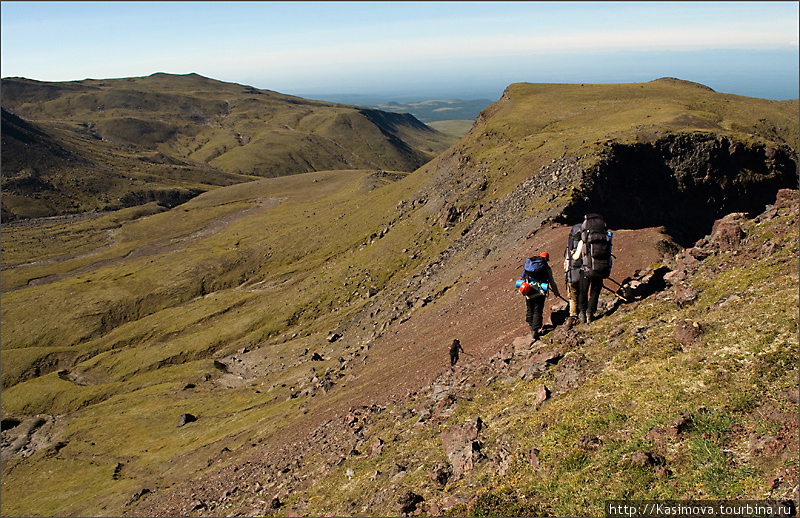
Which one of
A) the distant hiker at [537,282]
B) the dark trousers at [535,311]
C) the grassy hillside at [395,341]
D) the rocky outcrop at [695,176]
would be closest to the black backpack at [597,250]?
the distant hiker at [537,282]

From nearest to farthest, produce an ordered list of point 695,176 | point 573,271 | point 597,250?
point 597,250, point 573,271, point 695,176

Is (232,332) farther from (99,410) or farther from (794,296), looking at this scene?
(794,296)

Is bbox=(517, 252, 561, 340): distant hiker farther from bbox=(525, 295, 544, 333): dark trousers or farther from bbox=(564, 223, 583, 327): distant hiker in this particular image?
bbox=(564, 223, 583, 327): distant hiker

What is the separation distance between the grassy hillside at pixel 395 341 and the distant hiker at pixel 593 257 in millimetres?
1340

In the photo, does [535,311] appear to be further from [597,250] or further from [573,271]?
[597,250]

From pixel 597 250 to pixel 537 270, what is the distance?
→ 321 cm

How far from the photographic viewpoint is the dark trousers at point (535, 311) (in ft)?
75.4

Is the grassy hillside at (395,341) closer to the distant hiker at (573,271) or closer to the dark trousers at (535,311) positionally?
the distant hiker at (573,271)

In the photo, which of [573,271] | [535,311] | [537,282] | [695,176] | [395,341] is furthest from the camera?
[695,176]

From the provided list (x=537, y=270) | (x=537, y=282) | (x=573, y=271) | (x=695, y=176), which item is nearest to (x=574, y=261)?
(x=573, y=271)

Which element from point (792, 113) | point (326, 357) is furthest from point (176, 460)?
point (792, 113)

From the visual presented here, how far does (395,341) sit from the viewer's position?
4803 centimetres

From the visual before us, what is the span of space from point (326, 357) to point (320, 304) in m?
23.6

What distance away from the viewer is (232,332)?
8612cm
